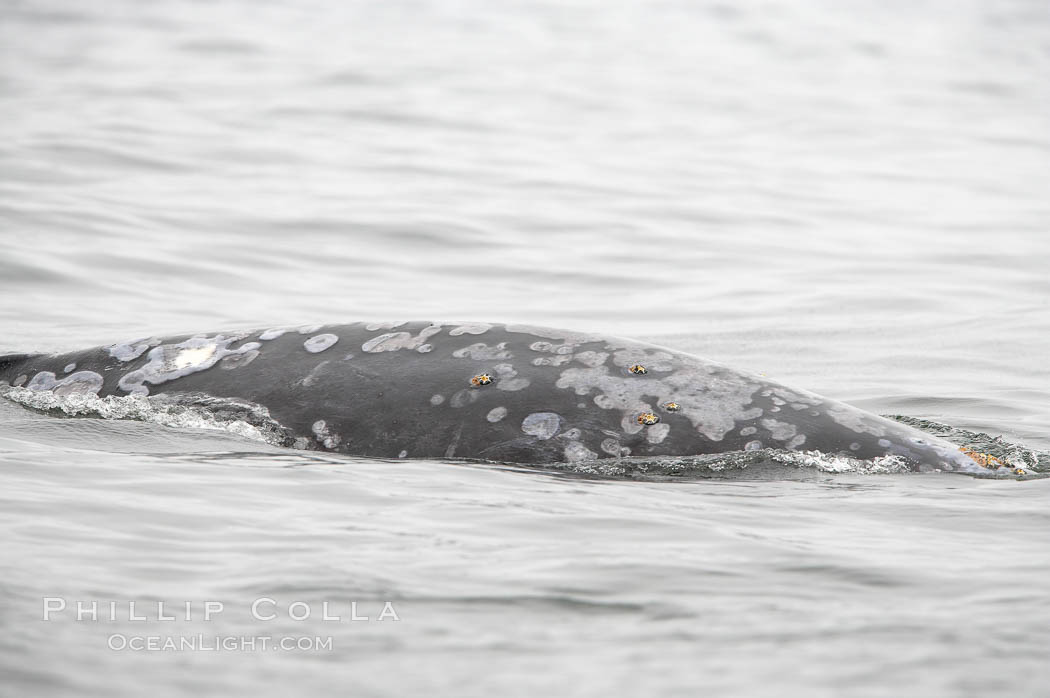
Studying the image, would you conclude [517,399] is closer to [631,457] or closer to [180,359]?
[631,457]

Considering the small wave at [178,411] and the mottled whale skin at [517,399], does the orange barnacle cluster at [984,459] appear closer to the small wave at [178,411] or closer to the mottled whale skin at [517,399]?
the mottled whale skin at [517,399]

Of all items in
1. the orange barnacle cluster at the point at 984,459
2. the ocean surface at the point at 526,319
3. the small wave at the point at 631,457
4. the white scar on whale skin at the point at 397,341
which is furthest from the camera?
the white scar on whale skin at the point at 397,341

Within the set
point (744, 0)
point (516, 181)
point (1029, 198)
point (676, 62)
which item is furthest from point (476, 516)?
point (744, 0)

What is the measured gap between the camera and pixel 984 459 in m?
6.94

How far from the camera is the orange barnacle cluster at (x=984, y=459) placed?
688 cm

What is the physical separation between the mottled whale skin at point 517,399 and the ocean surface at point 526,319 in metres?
0.17

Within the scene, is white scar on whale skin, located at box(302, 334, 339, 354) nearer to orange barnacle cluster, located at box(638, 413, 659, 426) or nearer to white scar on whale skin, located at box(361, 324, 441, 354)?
white scar on whale skin, located at box(361, 324, 441, 354)

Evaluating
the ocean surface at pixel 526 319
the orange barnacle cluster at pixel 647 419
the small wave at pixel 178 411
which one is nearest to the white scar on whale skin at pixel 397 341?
the small wave at pixel 178 411

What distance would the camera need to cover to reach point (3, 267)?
13586 millimetres

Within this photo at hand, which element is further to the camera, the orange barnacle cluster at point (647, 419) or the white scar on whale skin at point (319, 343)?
the white scar on whale skin at point (319, 343)

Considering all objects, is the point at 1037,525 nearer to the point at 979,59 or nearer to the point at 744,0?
the point at 979,59

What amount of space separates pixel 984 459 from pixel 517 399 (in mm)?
2269

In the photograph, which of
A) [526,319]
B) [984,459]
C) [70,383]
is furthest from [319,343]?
[526,319]

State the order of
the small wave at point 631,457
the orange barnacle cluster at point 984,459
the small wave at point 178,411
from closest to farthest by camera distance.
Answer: the small wave at point 631,457
the orange barnacle cluster at point 984,459
the small wave at point 178,411
